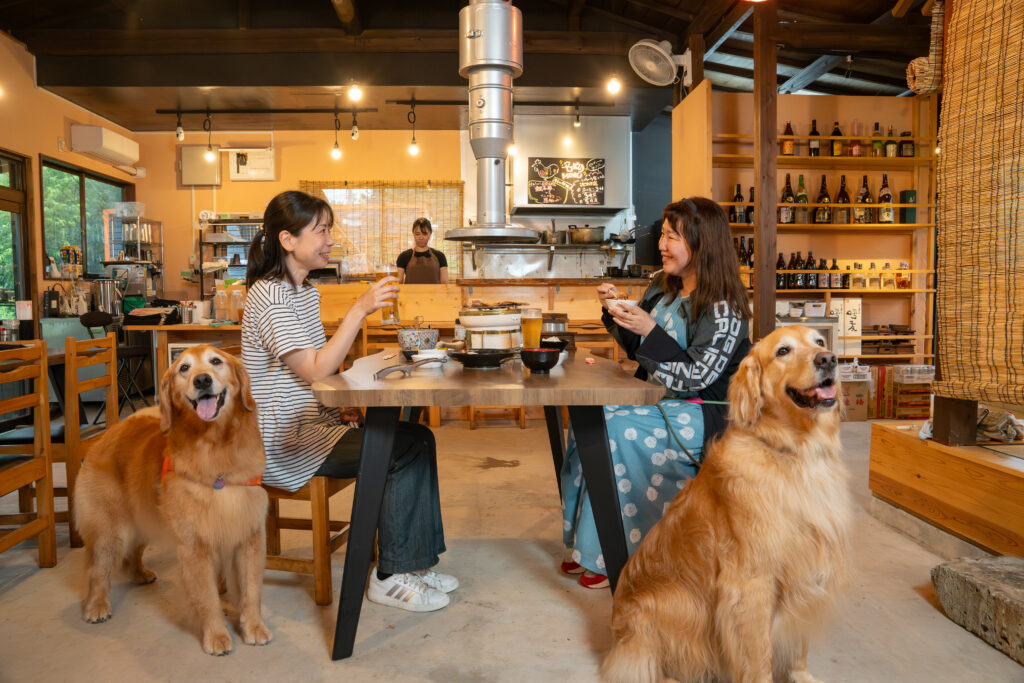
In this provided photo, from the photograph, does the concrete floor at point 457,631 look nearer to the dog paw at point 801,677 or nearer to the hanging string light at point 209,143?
the dog paw at point 801,677

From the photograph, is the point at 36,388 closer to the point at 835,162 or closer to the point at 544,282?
the point at 544,282

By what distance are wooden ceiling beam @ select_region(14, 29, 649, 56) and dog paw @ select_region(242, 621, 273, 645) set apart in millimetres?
5804

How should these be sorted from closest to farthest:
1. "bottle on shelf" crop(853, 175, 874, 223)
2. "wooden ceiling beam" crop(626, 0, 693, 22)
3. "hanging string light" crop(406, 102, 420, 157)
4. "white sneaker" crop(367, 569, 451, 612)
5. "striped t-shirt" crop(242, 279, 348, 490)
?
"striped t-shirt" crop(242, 279, 348, 490) < "white sneaker" crop(367, 569, 451, 612) < "bottle on shelf" crop(853, 175, 874, 223) < "wooden ceiling beam" crop(626, 0, 693, 22) < "hanging string light" crop(406, 102, 420, 157)

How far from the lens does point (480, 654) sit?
191 cm

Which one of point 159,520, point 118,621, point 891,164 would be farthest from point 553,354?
point 891,164

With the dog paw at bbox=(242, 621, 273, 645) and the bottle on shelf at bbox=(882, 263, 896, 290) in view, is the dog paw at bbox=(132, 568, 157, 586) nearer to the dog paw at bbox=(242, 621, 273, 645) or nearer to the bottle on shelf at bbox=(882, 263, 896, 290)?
the dog paw at bbox=(242, 621, 273, 645)

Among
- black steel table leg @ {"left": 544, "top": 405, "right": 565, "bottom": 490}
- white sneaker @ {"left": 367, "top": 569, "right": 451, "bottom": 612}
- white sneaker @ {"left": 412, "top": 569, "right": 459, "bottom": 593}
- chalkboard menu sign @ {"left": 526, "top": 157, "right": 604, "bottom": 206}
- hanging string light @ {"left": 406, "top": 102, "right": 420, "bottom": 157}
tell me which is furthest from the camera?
chalkboard menu sign @ {"left": 526, "top": 157, "right": 604, "bottom": 206}

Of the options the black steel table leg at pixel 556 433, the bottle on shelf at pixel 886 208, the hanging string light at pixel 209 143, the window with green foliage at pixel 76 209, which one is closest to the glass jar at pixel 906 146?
the bottle on shelf at pixel 886 208

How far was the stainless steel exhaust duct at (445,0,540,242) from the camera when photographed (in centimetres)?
339

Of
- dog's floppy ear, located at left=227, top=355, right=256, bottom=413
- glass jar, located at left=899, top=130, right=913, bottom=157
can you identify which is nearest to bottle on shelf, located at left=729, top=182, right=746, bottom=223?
glass jar, located at left=899, top=130, right=913, bottom=157

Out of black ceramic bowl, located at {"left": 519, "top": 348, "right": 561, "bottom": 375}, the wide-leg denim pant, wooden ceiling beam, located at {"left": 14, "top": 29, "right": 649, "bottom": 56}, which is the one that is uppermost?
wooden ceiling beam, located at {"left": 14, "top": 29, "right": 649, "bottom": 56}

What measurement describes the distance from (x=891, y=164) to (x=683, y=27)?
234cm

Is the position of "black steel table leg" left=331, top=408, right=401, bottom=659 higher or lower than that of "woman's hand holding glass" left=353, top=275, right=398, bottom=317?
lower

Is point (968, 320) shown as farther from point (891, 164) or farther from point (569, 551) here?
point (891, 164)
